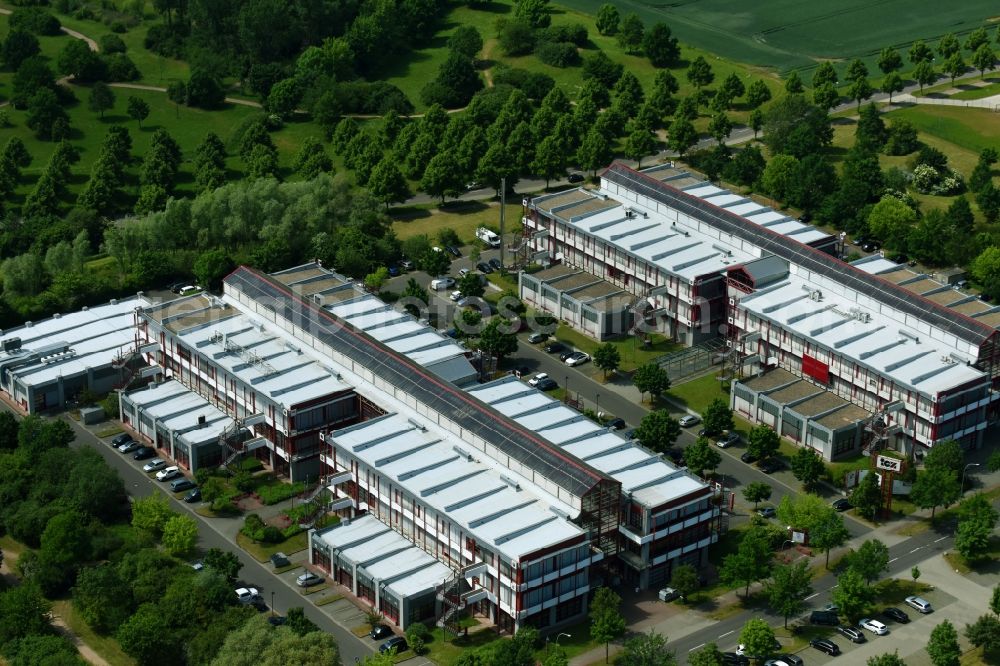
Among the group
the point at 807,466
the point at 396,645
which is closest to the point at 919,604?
the point at 807,466

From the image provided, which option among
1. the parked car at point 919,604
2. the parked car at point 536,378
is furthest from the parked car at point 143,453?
the parked car at point 919,604

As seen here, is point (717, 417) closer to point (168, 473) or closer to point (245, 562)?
point (245, 562)

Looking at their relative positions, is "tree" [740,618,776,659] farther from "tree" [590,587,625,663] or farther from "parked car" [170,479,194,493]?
"parked car" [170,479,194,493]

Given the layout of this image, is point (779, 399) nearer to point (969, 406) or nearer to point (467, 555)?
point (969, 406)

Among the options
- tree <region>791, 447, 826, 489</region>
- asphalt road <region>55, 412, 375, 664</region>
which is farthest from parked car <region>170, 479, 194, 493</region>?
tree <region>791, 447, 826, 489</region>

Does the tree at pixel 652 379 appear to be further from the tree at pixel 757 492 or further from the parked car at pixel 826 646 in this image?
the parked car at pixel 826 646

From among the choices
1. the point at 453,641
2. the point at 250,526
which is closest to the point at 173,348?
the point at 250,526
